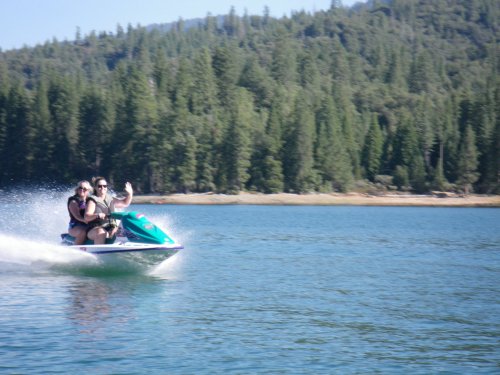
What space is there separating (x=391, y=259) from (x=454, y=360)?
16197mm

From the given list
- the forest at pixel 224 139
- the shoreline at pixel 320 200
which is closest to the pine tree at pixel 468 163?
the forest at pixel 224 139

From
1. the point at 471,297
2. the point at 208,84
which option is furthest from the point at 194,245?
the point at 208,84

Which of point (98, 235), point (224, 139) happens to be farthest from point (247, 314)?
point (224, 139)

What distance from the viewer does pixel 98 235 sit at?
20.1m

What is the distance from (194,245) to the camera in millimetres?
32875

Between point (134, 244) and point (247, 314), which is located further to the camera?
point (134, 244)

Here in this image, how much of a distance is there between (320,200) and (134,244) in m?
73.6

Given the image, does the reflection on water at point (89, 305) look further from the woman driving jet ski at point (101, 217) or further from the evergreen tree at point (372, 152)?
the evergreen tree at point (372, 152)

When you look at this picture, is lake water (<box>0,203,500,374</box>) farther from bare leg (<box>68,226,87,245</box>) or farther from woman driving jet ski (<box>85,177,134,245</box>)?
woman driving jet ski (<box>85,177,134,245</box>)

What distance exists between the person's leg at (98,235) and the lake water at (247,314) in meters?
0.57

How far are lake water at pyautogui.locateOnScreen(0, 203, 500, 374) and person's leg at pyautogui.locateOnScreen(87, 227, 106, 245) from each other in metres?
0.57

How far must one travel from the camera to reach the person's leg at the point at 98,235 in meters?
20.1

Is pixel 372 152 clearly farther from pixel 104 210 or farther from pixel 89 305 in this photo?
Answer: pixel 89 305

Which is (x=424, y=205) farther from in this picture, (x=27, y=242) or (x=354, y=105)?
(x=27, y=242)
